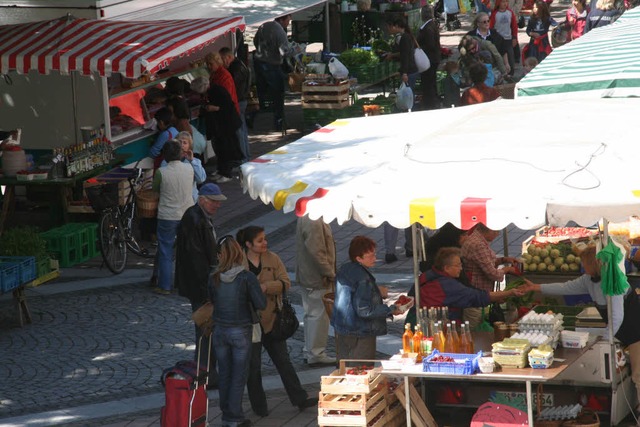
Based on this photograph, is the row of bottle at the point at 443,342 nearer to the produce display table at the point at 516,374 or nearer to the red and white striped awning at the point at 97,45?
the produce display table at the point at 516,374

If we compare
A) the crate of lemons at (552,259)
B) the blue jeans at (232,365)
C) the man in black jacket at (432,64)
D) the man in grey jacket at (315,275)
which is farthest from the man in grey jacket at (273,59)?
the blue jeans at (232,365)

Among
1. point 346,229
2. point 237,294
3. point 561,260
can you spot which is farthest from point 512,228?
point 237,294

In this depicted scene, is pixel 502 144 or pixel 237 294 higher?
pixel 502 144

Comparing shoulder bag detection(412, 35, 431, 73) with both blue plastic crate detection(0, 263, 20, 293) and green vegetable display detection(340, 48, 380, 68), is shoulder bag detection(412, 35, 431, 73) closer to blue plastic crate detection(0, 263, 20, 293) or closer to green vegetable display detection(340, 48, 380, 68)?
green vegetable display detection(340, 48, 380, 68)

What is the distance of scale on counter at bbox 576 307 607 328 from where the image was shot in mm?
9633

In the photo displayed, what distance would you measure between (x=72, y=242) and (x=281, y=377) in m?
5.03

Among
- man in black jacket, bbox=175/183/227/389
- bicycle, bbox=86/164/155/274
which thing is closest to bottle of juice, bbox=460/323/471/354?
man in black jacket, bbox=175/183/227/389

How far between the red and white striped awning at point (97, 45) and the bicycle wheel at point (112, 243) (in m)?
1.80

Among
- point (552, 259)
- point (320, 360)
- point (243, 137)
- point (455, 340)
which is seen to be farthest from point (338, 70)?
point (455, 340)

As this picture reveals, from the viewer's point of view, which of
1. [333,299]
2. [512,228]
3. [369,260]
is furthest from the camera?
[512,228]

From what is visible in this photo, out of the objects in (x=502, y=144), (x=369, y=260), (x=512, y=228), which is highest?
(x=502, y=144)

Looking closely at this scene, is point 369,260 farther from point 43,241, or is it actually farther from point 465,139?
point 43,241

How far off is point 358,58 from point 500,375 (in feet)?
51.3

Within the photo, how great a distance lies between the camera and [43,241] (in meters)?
13.3
